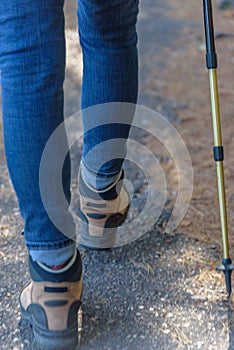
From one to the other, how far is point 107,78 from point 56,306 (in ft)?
2.11

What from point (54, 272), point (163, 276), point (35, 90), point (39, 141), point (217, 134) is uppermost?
point (35, 90)

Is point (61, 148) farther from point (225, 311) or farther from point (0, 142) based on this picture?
point (0, 142)

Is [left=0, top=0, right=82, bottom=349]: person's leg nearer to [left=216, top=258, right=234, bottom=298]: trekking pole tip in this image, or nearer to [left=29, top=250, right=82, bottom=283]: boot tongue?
[left=29, top=250, right=82, bottom=283]: boot tongue

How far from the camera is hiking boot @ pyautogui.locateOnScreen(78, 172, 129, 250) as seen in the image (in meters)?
1.88

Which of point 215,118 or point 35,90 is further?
point 215,118

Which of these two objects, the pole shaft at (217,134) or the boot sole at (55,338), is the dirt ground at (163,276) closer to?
the boot sole at (55,338)

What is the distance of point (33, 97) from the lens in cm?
139

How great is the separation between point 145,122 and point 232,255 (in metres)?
1.11

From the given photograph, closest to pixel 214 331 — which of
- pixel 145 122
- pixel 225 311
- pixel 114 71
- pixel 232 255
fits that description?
pixel 225 311

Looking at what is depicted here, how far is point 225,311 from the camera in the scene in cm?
172

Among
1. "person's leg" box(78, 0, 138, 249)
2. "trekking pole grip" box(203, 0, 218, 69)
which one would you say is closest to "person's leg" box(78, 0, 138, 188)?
"person's leg" box(78, 0, 138, 249)

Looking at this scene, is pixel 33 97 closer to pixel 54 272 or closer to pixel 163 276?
pixel 54 272

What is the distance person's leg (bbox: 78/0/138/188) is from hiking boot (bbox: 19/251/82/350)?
0.37 m

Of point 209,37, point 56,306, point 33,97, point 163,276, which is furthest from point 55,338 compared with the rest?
point 209,37
